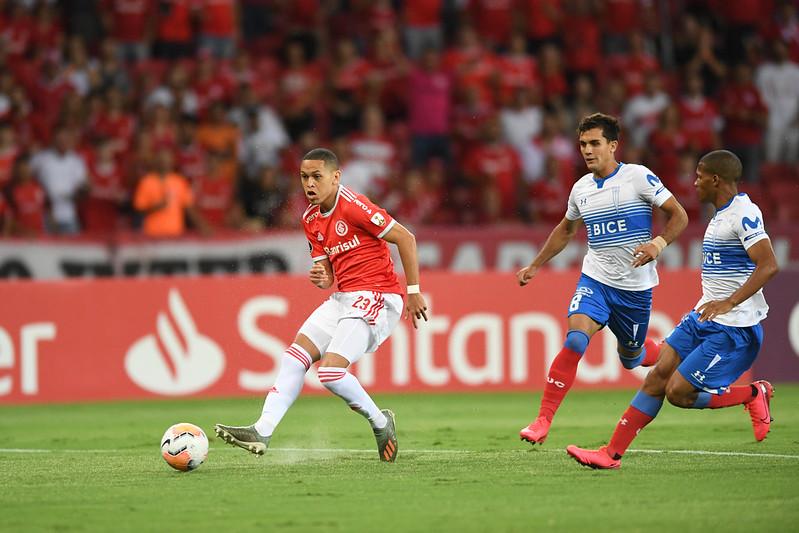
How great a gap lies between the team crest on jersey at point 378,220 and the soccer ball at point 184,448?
185 cm

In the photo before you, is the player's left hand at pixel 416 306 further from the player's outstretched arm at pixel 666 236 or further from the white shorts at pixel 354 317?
the player's outstretched arm at pixel 666 236

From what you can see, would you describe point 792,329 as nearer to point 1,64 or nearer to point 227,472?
point 227,472

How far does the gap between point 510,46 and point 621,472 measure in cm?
1238

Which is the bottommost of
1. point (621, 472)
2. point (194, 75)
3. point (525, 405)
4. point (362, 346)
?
point (525, 405)

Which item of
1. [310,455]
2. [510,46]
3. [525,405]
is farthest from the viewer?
[510,46]

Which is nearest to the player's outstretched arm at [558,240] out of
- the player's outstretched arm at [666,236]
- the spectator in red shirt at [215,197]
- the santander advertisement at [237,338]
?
the player's outstretched arm at [666,236]

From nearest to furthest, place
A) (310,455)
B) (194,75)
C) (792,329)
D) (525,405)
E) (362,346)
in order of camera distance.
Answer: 1. (362,346)
2. (310,455)
3. (525,405)
4. (792,329)
5. (194,75)

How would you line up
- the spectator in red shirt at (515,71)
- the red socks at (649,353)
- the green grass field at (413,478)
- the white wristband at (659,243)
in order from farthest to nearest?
1. the spectator in red shirt at (515,71)
2. the red socks at (649,353)
3. the white wristband at (659,243)
4. the green grass field at (413,478)

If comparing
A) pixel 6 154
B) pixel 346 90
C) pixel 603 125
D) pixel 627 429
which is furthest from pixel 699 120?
pixel 627 429

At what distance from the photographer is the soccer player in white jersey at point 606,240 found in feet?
31.4

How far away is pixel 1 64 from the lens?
1803cm

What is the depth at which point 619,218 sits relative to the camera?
9891 mm

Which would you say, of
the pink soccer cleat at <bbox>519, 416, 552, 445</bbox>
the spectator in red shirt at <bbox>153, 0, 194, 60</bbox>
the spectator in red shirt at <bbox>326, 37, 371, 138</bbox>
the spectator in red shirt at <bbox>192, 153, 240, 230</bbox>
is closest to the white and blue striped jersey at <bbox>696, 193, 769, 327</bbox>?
the pink soccer cleat at <bbox>519, 416, 552, 445</bbox>

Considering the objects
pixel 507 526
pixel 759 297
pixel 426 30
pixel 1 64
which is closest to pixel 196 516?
pixel 507 526
